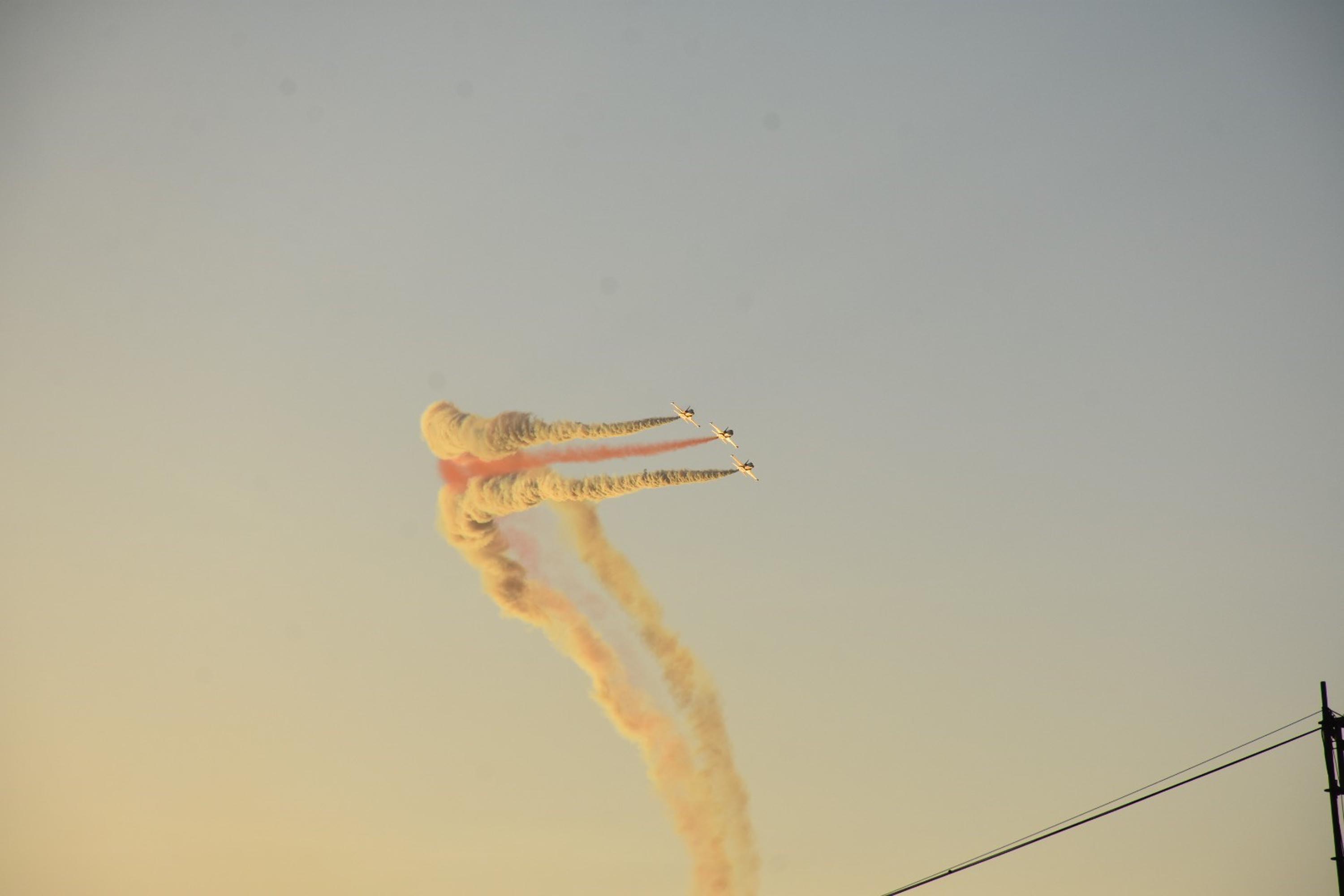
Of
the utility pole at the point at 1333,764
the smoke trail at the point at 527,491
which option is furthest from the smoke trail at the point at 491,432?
the utility pole at the point at 1333,764

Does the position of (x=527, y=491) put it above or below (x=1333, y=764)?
above

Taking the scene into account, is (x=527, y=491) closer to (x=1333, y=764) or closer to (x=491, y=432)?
(x=491, y=432)

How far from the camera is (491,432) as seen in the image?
86.0m

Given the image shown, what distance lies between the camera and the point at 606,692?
8688 cm

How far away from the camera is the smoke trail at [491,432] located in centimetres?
8369

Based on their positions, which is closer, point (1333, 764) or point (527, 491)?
point (1333, 764)

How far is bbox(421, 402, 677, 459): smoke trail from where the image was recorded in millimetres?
83688

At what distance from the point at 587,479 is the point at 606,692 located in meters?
11.6

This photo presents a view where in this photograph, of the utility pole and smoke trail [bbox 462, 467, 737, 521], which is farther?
smoke trail [bbox 462, 467, 737, 521]

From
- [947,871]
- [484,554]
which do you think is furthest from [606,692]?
[947,871]

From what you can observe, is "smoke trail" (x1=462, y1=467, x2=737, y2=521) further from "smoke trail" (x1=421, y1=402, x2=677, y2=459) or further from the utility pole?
the utility pole

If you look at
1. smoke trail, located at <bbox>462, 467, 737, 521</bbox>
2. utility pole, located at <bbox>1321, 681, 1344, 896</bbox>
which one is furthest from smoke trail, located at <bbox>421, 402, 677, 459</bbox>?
utility pole, located at <bbox>1321, 681, 1344, 896</bbox>

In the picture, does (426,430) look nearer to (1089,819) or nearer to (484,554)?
(484,554)

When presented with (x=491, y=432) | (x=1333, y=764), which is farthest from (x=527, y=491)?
(x=1333, y=764)
